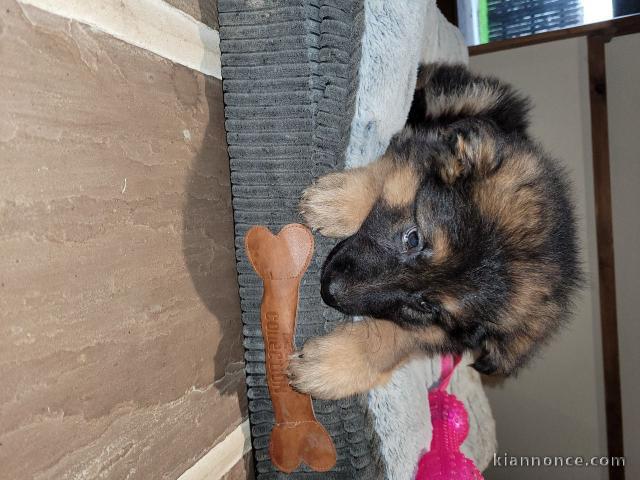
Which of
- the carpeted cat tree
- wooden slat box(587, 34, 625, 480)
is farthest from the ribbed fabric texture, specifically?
wooden slat box(587, 34, 625, 480)

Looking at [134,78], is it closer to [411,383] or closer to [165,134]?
[165,134]

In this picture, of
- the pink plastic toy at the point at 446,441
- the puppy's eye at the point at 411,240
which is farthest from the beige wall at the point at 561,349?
the puppy's eye at the point at 411,240

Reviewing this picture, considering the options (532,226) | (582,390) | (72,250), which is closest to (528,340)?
(532,226)

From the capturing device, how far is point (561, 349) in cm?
468

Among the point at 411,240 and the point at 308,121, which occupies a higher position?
the point at 308,121

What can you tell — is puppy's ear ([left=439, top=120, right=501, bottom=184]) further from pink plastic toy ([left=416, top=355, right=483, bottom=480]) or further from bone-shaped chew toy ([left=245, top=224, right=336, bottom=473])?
pink plastic toy ([left=416, top=355, right=483, bottom=480])

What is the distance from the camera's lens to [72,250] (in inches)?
45.7

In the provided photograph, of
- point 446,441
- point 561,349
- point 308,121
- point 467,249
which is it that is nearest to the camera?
point 308,121

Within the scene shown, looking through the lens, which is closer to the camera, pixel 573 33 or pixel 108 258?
pixel 108 258

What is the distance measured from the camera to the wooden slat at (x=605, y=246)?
14.1 ft

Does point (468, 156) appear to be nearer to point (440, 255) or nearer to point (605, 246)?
point (440, 255)

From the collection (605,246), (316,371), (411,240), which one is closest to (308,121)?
(411,240)

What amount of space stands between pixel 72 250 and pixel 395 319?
40.2 inches

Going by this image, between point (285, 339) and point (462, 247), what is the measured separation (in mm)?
→ 603
